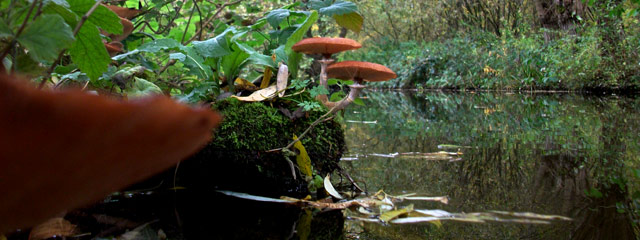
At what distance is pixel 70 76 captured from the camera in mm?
1293

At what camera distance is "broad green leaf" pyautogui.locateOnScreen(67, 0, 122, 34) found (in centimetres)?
88

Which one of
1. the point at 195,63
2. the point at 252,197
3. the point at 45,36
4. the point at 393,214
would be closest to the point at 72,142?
the point at 45,36

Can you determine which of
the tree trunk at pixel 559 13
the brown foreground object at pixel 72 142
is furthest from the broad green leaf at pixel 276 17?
the tree trunk at pixel 559 13

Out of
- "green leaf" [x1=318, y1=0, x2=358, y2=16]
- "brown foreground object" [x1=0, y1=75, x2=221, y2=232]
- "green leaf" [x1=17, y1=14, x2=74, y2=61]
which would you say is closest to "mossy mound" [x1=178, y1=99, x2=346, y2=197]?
"green leaf" [x1=318, y1=0, x2=358, y2=16]

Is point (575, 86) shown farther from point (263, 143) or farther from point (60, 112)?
point (60, 112)

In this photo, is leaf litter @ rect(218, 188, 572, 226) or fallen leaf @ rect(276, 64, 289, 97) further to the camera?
fallen leaf @ rect(276, 64, 289, 97)

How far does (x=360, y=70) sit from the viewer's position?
1695mm

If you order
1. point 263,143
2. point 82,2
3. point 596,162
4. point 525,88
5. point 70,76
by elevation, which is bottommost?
point 525,88

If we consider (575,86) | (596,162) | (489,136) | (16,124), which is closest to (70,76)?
(16,124)

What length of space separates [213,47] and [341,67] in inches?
17.7

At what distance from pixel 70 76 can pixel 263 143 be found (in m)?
0.57

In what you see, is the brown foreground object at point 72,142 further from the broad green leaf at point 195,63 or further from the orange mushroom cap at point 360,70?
the broad green leaf at point 195,63

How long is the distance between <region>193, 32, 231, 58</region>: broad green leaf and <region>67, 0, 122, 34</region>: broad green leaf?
24.9 inches

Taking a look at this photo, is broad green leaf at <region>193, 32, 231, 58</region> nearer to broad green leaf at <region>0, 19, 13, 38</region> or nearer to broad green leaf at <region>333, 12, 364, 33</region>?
broad green leaf at <region>333, 12, 364, 33</region>
